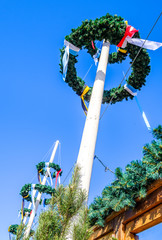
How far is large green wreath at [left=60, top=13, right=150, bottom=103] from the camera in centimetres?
462

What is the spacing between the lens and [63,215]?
166cm

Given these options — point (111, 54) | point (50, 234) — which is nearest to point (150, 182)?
point (50, 234)

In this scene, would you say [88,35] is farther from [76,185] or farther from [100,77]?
[76,185]

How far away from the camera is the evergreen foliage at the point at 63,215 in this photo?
4.94 ft

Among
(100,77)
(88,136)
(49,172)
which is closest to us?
(88,136)

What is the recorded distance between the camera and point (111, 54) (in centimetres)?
588

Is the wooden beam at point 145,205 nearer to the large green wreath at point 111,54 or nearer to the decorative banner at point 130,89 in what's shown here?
the large green wreath at point 111,54

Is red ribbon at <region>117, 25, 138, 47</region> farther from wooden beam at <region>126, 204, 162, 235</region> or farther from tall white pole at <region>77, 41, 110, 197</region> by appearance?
wooden beam at <region>126, 204, 162, 235</region>

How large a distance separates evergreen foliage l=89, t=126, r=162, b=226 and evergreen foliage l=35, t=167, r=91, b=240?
2.69 feet

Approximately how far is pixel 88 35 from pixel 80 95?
1.47 meters

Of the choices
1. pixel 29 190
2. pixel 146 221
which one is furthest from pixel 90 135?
pixel 29 190

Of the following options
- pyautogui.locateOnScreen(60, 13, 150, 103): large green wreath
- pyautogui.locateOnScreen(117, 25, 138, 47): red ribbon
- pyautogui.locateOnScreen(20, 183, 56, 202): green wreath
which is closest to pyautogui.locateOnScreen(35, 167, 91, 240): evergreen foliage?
pyautogui.locateOnScreen(60, 13, 150, 103): large green wreath

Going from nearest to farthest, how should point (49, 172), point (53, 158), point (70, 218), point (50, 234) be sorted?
point (50, 234) → point (70, 218) → point (49, 172) → point (53, 158)

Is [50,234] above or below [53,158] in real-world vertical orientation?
below
